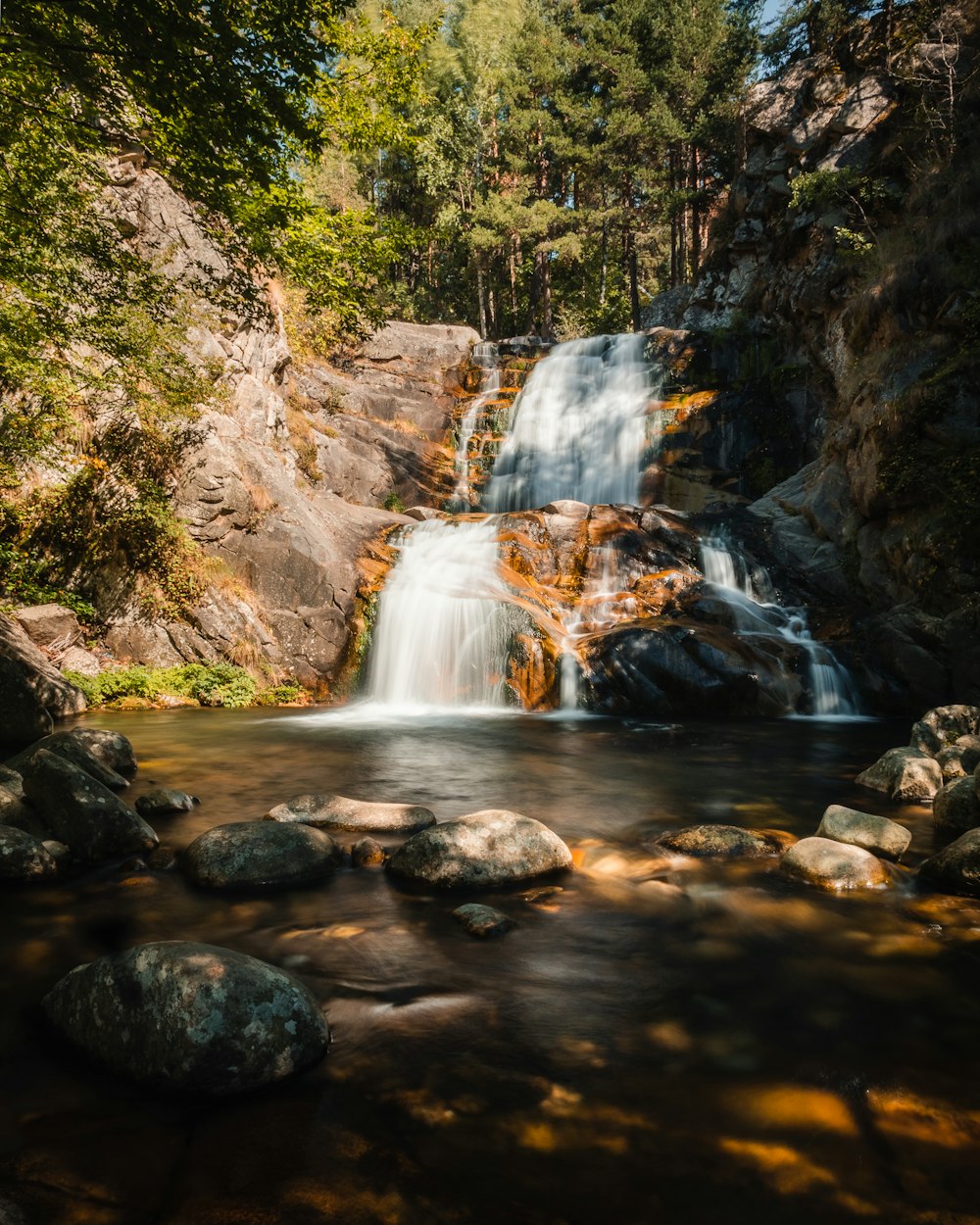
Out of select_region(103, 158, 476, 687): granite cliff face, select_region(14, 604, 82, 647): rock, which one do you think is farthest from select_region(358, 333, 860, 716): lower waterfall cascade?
select_region(14, 604, 82, 647): rock

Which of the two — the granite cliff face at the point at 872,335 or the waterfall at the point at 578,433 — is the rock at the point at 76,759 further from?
the waterfall at the point at 578,433

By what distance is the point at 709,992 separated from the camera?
3256 millimetres

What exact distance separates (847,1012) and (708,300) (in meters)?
26.8

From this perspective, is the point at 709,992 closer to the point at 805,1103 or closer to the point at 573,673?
the point at 805,1103

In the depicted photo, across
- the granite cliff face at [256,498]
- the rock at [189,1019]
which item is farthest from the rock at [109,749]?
the granite cliff face at [256,498]

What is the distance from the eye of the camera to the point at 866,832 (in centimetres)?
492

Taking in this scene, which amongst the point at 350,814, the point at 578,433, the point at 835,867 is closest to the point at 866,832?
the point at 835,867

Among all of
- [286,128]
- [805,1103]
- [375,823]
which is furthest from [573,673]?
[805,1103]

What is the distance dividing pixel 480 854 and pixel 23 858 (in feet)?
9.05

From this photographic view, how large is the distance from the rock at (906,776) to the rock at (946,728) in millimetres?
539

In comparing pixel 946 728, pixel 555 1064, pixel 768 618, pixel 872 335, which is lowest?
Result: pixel 555 1064

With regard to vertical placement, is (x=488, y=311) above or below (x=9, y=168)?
above

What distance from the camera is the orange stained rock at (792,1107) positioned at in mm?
2377

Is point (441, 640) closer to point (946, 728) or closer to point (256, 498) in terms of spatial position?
point (256, 498)
